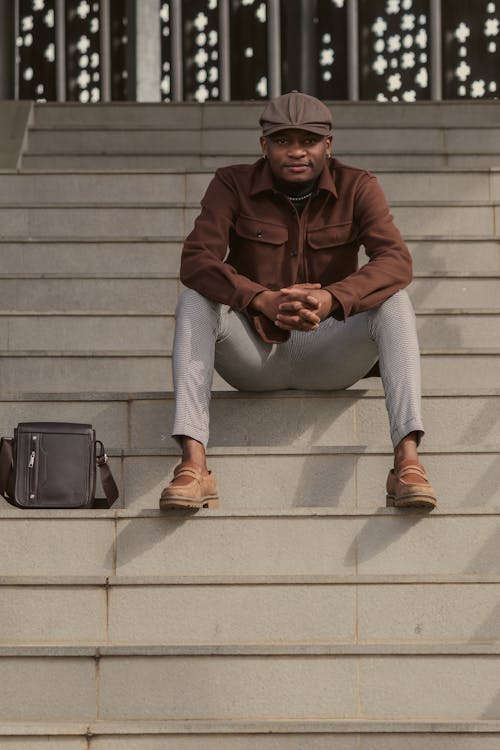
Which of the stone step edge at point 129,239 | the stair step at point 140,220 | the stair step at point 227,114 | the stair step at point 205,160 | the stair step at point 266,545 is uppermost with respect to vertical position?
the stair step at point 227,114

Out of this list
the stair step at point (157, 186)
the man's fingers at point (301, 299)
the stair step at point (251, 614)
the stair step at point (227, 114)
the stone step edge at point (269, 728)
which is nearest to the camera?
the stone step edge at point (269, 728)

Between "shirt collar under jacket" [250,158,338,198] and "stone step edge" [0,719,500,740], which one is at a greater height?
"shirt collar under jacket" [250,158,338,198]

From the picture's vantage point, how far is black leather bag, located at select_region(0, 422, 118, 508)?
3451 millimetres

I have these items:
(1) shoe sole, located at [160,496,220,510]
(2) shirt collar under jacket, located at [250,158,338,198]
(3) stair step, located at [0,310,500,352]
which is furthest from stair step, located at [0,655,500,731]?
(3) stair step, located at [0,310,500,352]

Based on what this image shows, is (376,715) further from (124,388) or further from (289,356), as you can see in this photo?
(124,388)

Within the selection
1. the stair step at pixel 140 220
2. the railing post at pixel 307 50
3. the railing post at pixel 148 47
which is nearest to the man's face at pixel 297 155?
the stair step at pixel 140 220

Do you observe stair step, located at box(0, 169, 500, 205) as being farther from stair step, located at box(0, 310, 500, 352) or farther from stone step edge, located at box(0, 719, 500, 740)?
stone step edge, located at box(0, 719, 500, 740)

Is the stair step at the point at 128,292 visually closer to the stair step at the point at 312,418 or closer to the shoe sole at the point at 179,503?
the stair step at the point at 312,418

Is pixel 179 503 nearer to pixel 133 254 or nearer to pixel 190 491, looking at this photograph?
pixel 190 491

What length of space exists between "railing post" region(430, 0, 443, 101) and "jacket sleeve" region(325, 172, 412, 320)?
609cm

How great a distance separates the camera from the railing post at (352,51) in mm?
9930

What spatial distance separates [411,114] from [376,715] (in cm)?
408

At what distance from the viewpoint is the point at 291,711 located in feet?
10.0

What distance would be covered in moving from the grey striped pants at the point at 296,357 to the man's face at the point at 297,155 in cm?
42
